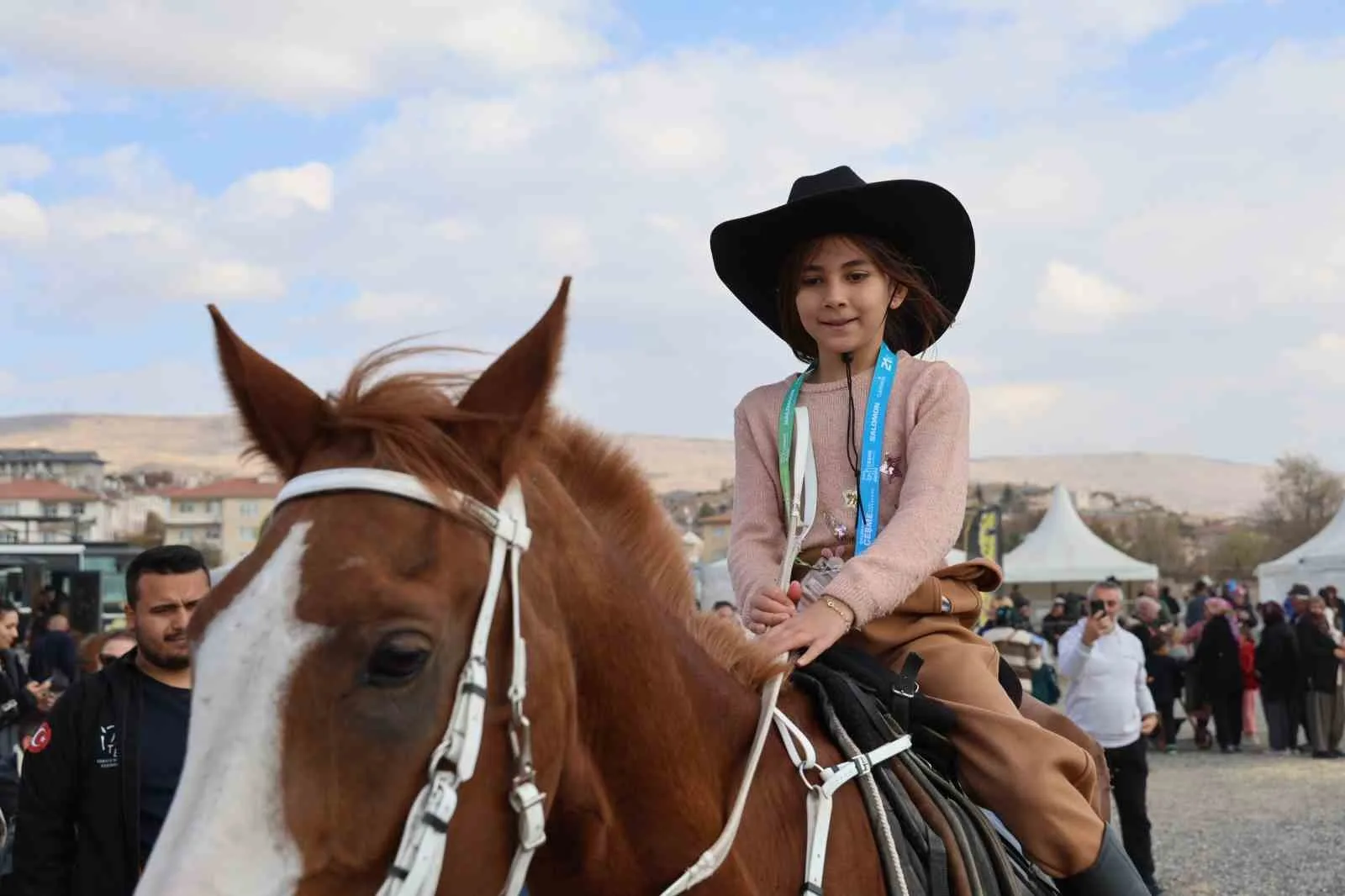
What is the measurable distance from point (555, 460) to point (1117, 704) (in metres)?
9.99

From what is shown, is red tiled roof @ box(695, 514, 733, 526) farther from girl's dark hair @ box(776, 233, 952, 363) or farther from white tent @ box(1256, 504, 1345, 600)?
girl's dark hair @ box(776, 233, 952, 363)

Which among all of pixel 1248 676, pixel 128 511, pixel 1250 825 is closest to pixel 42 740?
pixel 1250 825

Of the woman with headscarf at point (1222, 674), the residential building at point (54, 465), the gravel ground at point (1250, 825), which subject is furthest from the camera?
the residential building at point (54, 465)

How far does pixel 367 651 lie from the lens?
1931 millimetres

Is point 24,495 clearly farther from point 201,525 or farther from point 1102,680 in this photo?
point 1102,680

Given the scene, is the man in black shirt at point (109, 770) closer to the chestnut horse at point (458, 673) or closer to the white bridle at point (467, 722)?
the chestnut horse at point (458, 673)

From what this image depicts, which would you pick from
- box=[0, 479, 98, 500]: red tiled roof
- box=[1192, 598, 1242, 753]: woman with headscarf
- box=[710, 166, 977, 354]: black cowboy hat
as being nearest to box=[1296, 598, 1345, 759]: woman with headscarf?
box=[1192, 598, 1242, 753]: woman with headscarf

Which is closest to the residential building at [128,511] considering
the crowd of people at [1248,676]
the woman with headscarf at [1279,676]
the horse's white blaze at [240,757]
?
the crowd of people at [1248,676]

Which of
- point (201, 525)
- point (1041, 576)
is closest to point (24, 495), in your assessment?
point (201, 525)

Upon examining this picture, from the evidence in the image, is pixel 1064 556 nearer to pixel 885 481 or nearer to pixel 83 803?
pixel 83 803

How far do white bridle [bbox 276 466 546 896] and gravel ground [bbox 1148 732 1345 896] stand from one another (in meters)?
11.6

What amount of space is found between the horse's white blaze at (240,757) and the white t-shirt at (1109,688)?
406 inches

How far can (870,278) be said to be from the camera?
3438 millimetres

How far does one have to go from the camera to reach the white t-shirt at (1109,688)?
11.3 metres
